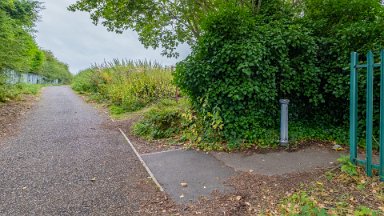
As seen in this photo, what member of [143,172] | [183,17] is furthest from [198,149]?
[183,17]

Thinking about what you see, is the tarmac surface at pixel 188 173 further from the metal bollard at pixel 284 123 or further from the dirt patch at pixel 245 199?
the metal bollard at pixel 284 123

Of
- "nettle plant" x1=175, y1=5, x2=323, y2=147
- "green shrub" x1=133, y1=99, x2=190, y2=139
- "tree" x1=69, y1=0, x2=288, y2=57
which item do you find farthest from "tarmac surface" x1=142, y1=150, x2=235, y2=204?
"tree" x1=69, y1=0, x2=288, y2=57

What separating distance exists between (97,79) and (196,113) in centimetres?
1069

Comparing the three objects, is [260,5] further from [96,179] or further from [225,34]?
[96,179]

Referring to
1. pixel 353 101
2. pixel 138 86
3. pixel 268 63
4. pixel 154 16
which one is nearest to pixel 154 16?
pixel 154 16

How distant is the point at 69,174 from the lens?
3.75 m

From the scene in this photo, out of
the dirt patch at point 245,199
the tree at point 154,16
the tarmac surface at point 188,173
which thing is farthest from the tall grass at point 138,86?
the dirt patch at point 245,199

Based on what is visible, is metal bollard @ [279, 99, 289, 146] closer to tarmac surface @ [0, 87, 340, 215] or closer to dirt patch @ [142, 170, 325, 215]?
tarmac surface @ [0, 87, 340, 215]

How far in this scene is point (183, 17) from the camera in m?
7.58

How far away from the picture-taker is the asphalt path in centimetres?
288

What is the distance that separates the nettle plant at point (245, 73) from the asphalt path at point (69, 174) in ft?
5.47

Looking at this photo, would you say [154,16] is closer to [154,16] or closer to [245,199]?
[154,16]

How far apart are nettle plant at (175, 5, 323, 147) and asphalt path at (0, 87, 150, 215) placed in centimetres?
167

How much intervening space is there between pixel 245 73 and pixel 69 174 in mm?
2995
